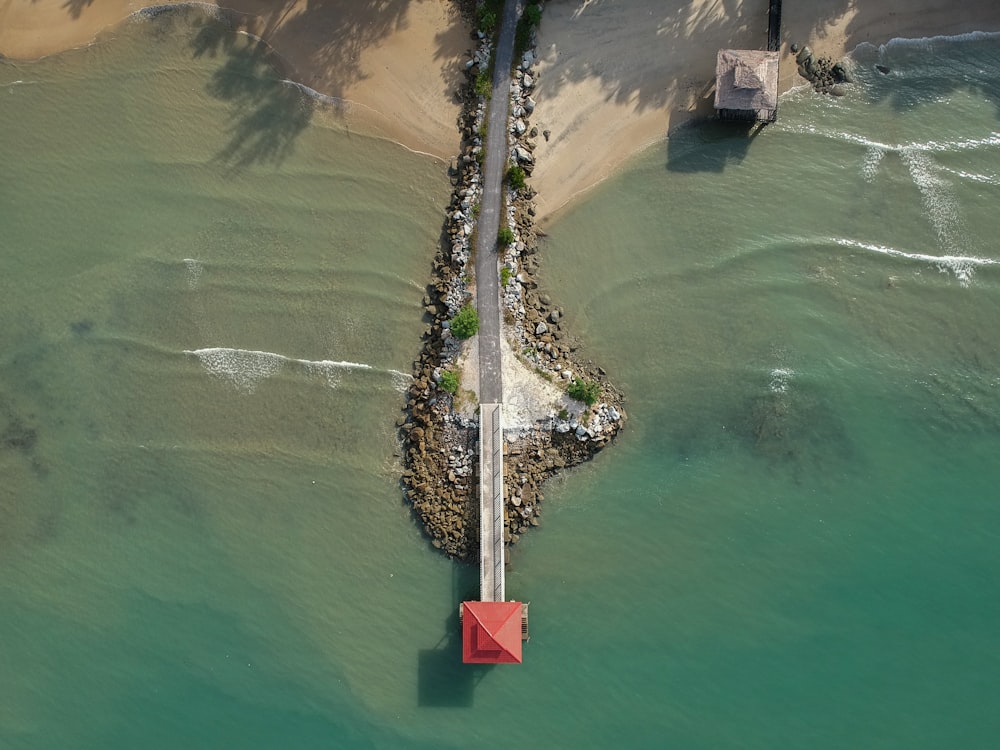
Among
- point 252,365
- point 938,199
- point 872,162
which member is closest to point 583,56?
point 872,162

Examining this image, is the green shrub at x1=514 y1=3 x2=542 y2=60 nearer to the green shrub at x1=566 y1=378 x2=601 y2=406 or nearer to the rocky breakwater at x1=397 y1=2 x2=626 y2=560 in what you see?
the rocky breakwater at x1=397 y1=2 x2=626 y2=560

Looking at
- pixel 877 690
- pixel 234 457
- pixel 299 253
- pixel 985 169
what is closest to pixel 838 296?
pixel 985 169

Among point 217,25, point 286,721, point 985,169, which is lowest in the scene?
point 286,721

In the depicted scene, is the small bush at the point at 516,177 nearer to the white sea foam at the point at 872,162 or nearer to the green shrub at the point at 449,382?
the green shrub at the point at 449,382

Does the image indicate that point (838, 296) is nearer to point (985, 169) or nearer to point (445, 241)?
point (985, 169)

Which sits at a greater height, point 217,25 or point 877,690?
point 217,25

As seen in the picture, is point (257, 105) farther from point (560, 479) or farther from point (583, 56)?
point (560, 479)

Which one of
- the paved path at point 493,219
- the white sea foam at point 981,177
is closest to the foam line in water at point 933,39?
the white sea foam at point 981,177
